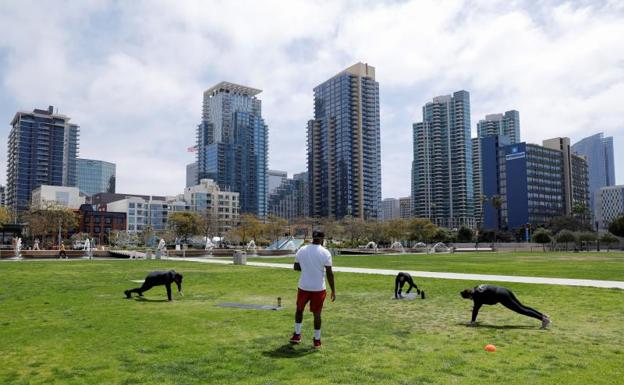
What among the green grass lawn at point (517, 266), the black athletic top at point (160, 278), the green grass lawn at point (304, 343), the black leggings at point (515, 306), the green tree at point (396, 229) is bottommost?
the green grass lawn at point (517, 266)

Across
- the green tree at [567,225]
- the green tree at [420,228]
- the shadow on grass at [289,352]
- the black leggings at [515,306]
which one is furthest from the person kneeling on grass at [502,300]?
the green tree at [567,225]

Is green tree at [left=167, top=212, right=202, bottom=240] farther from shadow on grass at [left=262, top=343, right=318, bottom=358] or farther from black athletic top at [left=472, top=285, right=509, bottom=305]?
shadow on grass at [left=262, top=343, right=318, bottom=358]

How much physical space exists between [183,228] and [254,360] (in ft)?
361

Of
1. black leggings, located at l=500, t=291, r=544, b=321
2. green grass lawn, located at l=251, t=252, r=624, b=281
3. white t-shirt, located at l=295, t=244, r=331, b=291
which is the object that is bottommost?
green grass lawn, located at l=251, t=252, r=624, b=281

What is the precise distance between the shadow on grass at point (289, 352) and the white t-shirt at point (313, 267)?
1.08 metres

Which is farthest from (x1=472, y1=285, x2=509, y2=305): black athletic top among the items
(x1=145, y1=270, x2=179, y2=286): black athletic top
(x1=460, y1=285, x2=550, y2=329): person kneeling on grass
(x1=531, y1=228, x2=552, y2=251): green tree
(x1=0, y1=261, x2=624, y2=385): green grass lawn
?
(x1=531, y1=228, x2=552, y2=251): green tree

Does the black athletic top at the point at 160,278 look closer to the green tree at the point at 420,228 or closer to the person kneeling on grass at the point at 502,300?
the person kneeling on grass at the point at 502,300

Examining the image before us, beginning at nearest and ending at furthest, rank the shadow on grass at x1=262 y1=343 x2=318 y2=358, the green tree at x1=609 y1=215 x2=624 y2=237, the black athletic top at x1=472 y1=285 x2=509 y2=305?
the shadow on grass at x1=262 y1=343 x2=318 y2=358 → the black athletic top at x1=472 y1=285 x2=509 y2=305 → the green tree at x1=609 y1=215 x2=624 y2=237

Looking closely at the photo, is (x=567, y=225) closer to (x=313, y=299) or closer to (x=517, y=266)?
(x=517, y=266)

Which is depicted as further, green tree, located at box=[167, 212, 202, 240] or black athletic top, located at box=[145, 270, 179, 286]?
green tree, located at box=[167, 212, 202, 240]

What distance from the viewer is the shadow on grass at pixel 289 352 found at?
8.37 metres

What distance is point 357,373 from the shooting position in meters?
7.27

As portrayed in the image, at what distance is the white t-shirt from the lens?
30.1ft

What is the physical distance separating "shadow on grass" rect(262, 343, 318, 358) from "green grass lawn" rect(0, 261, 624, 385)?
0.02m
